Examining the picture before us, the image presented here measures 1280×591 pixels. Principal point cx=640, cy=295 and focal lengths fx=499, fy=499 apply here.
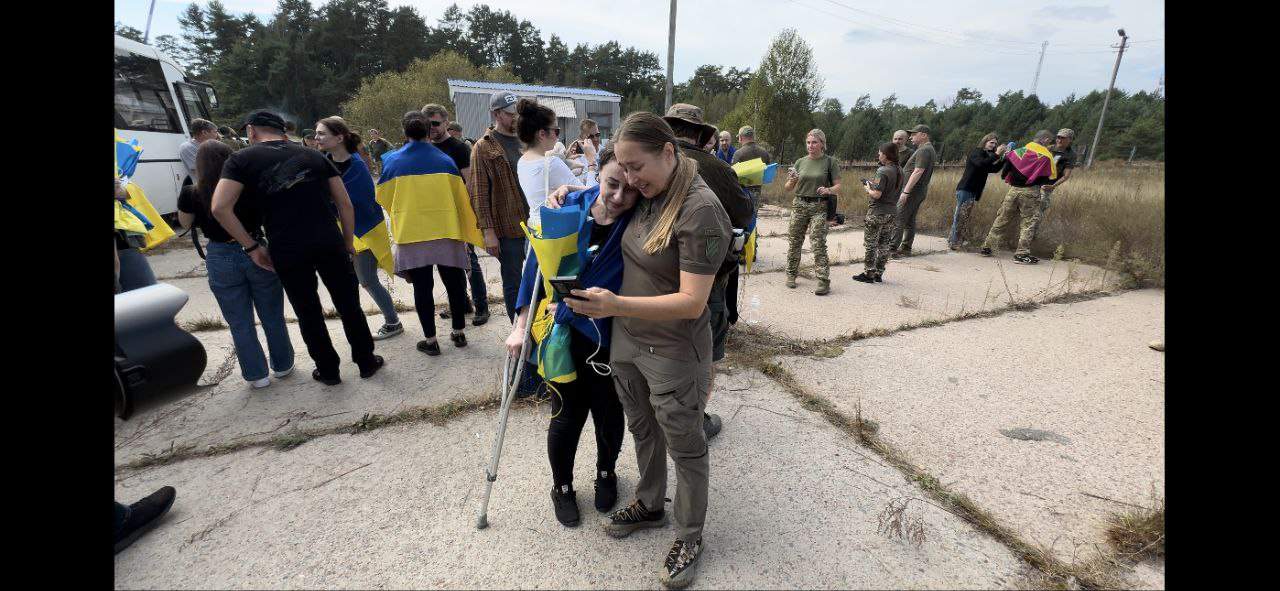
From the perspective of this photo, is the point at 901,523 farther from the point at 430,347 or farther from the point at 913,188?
the point at 913,188

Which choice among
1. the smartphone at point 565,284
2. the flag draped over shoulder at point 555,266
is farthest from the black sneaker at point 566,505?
the smartphone at point 565,284

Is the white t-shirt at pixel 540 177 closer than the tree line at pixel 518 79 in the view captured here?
Yes

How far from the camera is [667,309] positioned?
1.58 metres

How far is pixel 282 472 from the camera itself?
102 inches

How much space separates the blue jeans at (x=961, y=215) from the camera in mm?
7977

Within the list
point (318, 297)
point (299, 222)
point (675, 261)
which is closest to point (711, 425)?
point (675, 261)

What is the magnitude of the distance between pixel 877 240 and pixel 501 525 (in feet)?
17.8

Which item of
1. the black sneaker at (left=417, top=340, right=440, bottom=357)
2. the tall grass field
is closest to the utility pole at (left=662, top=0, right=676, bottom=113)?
the tall grass field

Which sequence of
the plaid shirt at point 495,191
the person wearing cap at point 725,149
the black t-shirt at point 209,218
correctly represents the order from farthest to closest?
1. the person wearing cap at point 725,149
2. the plaid shirt at point 495,191
3. the black t-shirt at point 209,218

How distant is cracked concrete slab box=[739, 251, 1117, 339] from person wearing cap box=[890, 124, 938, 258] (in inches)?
15.2

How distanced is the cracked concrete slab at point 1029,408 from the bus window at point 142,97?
40.3 ft

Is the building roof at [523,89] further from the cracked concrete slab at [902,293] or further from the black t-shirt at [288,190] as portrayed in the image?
the black t-shirt at [288,190]

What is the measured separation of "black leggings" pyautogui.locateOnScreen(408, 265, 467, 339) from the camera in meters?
3.87

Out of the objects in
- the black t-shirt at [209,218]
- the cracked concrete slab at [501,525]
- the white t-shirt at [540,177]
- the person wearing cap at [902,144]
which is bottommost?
the cracked concrete slab at [501,525]
